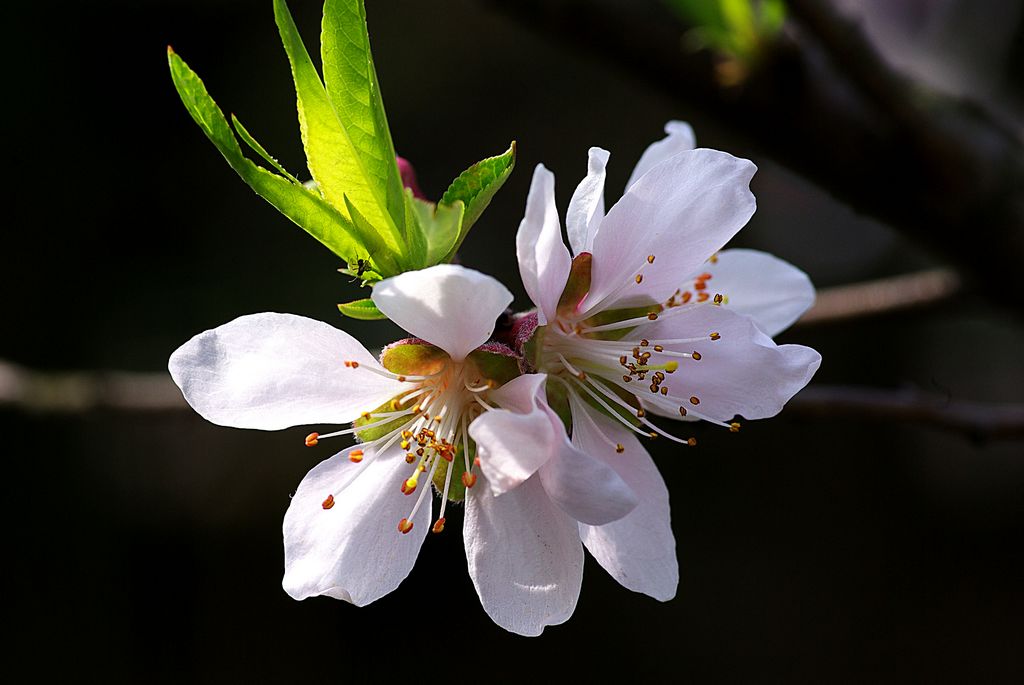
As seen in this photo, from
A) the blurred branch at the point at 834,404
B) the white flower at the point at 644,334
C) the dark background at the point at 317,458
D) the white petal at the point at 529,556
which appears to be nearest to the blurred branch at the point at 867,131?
the blurred branch at the point at 834,404

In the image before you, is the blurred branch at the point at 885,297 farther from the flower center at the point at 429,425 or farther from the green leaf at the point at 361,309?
the green leaf at the point at 361,309

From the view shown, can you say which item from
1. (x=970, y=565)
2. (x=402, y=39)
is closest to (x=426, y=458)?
(x=402, y=39)

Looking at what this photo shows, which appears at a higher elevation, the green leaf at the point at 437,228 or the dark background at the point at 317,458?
the green leaf at the point at 437,228

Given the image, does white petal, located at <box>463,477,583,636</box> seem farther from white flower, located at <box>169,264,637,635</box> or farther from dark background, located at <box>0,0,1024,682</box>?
dark background, located at <box>0,0,1024,682</box>

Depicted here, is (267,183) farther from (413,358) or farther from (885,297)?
(885,297)

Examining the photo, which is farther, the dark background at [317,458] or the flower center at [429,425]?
the dark background at [317,458]

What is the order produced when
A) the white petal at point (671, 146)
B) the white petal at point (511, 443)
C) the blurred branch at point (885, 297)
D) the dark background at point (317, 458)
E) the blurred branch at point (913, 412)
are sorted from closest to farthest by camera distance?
the white petal at point (511, 443) → the white petal at point (671, 146) → the blurred branch at point (913, 412) → the blurred branch at point (885, 297) → the dark background at point (317, 458)
